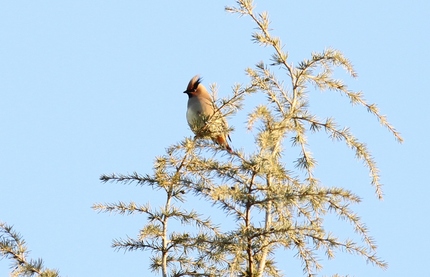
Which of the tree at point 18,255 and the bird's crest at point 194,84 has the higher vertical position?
the bird's crest at point 194,84

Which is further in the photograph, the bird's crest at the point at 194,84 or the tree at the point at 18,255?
the bird's crest at the point at 194,84

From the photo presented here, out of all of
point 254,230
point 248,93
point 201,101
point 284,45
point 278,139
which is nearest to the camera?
point 254,230

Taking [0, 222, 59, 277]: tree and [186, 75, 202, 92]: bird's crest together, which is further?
[186, 75, 202, 92]: bird's crest

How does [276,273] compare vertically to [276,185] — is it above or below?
below

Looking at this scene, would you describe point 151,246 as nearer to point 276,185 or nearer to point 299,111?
point 276,185

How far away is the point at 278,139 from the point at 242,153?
9.0 inches

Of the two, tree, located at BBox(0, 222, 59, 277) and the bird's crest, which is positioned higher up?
the bird's crest

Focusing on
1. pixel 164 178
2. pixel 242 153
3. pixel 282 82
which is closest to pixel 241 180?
pixel 242 153

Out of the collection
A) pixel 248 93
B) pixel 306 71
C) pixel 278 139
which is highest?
pixel 306 71

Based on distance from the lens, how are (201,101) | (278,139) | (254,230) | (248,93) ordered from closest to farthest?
(254,230) → (278,139) → (248,93) → (201,101)

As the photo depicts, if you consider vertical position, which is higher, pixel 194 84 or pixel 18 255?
pixel 194 84

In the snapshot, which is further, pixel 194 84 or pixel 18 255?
pixel 194 84

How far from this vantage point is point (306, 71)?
12.9 feet

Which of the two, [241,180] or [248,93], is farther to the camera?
[248,93]
